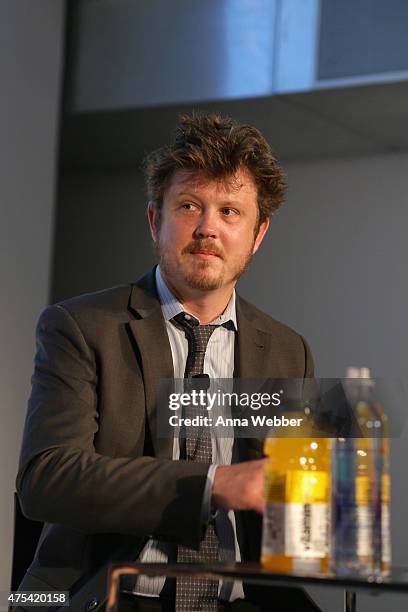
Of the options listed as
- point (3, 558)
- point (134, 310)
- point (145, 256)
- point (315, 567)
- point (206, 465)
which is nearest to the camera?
point (315, 567)

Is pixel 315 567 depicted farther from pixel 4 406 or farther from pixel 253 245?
pixel 4 406

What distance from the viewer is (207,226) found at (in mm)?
1798

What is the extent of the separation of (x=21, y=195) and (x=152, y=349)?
2.02 metres

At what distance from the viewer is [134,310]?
187 cm

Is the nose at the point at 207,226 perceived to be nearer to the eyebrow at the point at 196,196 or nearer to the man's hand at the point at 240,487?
the eyebrow at the point at 196,196

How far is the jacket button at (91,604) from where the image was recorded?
1.62 metres

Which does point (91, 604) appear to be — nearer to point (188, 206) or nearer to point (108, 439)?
point (108, 439)

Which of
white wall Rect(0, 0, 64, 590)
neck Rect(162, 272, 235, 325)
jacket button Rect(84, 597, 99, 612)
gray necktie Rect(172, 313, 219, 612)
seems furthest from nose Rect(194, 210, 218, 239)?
white wall Rect(0, 0, 64, 590)

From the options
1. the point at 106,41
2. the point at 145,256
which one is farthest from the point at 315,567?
the point at 145,256

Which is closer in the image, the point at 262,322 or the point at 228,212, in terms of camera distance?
the point at 228,212

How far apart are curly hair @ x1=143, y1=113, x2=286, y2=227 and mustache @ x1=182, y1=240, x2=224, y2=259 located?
0.12m

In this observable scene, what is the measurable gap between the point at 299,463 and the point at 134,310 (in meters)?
0.64

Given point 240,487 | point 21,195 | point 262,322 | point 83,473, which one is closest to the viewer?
point 240,487

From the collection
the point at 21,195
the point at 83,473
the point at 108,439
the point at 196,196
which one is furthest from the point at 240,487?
the point at 21,195
